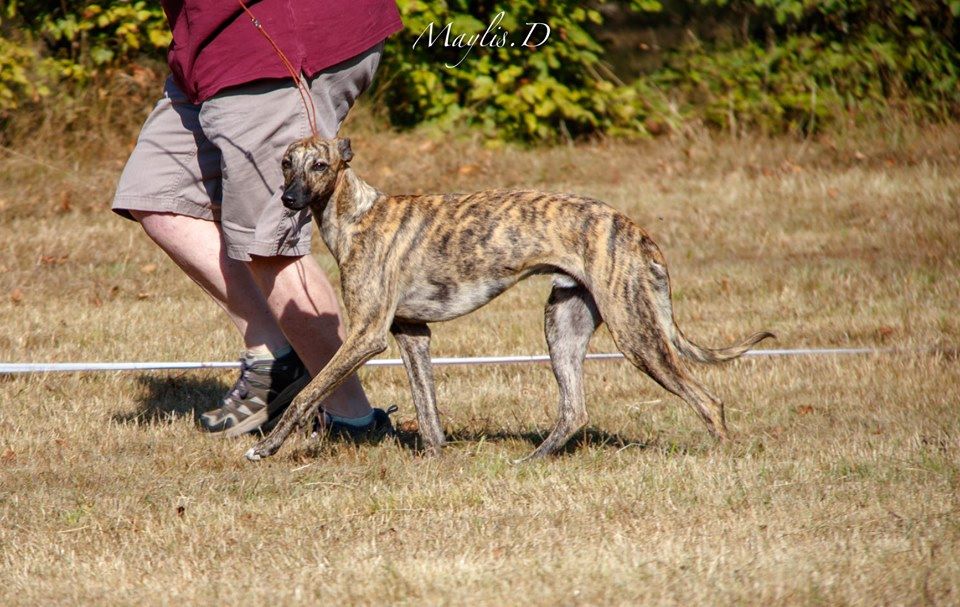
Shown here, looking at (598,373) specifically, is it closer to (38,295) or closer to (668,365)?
(668,365)

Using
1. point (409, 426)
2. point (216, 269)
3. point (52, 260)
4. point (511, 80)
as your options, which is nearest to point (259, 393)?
point (216, 269)

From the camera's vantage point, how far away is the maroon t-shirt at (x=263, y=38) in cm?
496

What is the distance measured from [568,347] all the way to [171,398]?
2357 millimetres

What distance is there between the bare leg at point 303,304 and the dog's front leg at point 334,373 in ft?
0.92

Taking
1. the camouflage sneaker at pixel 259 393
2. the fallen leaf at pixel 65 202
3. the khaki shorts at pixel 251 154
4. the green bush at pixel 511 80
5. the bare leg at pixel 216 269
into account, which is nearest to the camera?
the khaki shorts at pixel 251 154

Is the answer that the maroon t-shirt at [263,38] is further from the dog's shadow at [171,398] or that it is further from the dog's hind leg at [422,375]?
the dog's shadow at [171,398]

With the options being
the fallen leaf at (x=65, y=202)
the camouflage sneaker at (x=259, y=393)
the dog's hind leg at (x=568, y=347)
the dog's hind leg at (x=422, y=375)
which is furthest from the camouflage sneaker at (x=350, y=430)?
the fallen leaf at (x=65, y=202)

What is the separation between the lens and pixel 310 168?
484cm

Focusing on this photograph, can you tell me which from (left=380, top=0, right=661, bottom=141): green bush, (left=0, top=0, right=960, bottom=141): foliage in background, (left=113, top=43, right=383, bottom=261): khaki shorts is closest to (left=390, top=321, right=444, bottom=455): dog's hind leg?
(left=113, top=43, right=383, bottom=261): khaki shorts

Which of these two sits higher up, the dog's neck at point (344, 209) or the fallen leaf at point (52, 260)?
the dog's neck at point (344, 209)

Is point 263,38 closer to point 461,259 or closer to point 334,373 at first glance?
point 461,259

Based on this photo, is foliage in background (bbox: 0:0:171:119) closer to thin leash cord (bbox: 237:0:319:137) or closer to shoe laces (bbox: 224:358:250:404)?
shoe laces (bbox: 224:358:250:404)

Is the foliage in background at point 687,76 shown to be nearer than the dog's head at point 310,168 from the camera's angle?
No

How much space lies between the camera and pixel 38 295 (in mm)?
8609
